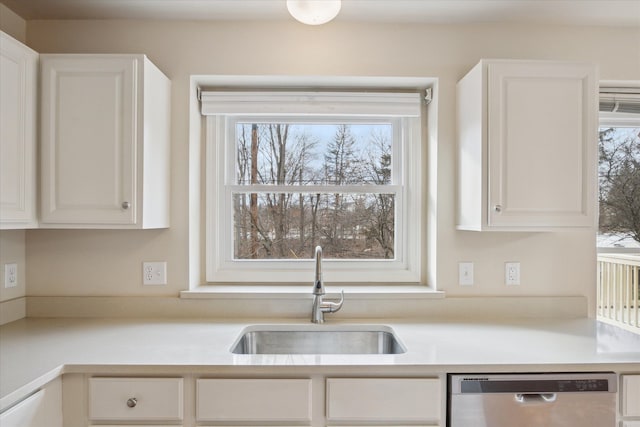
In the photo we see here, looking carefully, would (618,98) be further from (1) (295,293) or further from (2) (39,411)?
(2) (39,411)

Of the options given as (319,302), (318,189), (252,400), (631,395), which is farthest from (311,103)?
(631,395)

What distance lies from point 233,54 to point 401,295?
1.43 m

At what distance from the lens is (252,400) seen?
1379 millimetres

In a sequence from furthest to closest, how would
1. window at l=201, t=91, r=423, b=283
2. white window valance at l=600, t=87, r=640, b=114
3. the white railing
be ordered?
the white railing < window at l=201, t=91, r=423, b=283 < white window valance at l=600, t=87, r=640, b=114

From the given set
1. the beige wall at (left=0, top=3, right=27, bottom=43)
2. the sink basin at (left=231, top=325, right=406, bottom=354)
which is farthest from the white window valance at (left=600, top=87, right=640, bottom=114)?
the beige wall at (left=0, top=3, right=27, bottom=43)

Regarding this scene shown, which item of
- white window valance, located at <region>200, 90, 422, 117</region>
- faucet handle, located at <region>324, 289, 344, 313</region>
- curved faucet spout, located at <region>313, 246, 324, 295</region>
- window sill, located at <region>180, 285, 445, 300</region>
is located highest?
white window valance, located at <region>200, 90, 422, 117</region>

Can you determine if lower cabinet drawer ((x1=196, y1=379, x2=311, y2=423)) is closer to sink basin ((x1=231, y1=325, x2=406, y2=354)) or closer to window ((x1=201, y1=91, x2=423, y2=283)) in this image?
sink basin ((x1=231, y1=325, x2=406, y2=354))

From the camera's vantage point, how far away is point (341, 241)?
228cm

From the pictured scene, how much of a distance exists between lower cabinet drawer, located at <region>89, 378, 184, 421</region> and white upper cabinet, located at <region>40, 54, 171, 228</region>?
0.64 meters

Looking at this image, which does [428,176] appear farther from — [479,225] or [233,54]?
[233,54]

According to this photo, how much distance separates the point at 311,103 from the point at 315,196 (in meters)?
0.50

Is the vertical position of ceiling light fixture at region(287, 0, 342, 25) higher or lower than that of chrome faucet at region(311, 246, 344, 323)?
higher

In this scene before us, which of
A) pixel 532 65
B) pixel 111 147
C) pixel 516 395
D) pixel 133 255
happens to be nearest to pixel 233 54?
pixel 111 147

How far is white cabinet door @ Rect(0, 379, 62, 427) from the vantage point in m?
1.15
